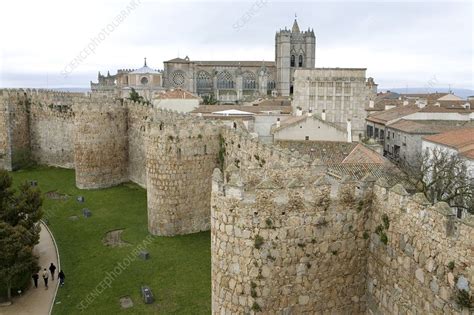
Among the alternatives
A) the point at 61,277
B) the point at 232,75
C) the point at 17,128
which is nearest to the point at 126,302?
the point at 61,277

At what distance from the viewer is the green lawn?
43.6 feet

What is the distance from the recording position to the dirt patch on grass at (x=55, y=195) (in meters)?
24.5

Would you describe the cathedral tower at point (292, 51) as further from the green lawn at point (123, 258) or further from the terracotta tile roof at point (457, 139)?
the green lawn at point (123, 258)

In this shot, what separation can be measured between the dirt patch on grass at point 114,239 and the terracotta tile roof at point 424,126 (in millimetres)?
26293

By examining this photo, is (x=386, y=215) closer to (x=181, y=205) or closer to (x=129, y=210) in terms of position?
(x=181, y=205)

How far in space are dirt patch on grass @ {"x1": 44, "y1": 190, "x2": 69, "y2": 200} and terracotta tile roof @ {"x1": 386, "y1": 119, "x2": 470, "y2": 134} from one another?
1012 inches

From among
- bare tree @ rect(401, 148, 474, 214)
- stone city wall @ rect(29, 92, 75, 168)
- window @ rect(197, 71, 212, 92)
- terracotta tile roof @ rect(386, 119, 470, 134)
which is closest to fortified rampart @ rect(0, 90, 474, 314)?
bare tree @ rect(401, 148, 474, 214)

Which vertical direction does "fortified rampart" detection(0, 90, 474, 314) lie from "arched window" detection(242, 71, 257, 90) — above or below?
below

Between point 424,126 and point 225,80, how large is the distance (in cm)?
7651

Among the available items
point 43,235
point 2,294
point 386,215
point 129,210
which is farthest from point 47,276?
point 386,215

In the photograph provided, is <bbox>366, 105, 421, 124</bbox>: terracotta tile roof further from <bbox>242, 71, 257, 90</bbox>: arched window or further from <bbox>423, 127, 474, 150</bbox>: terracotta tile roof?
<bbox>242, 71, 257, 90</bbox>: arched window

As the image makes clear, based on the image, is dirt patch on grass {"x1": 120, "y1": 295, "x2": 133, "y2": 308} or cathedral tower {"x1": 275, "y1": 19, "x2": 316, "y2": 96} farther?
cathedral tower {"x1": 275, "y1": 19, "x2": 316, "y2": 96}

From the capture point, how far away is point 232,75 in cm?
11200

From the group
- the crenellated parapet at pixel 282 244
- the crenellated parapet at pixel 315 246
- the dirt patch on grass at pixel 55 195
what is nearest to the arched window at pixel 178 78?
the dirt patch on grass at pixel 55 195
